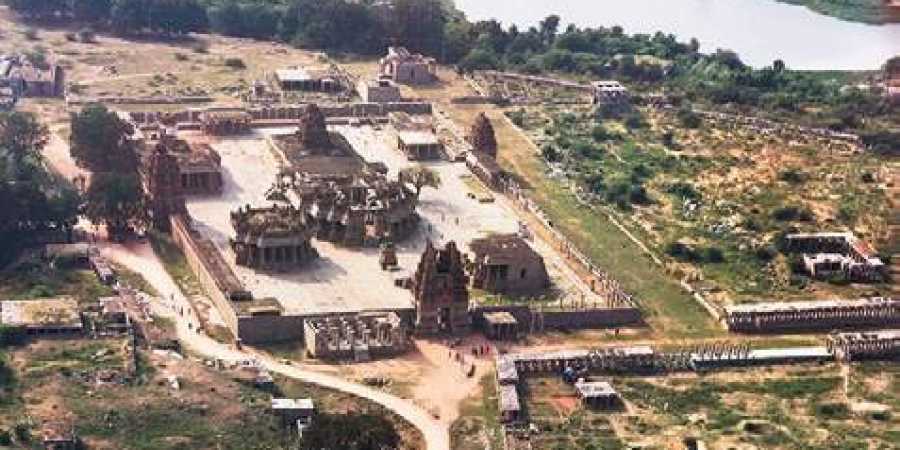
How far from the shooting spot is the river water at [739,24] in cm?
12888

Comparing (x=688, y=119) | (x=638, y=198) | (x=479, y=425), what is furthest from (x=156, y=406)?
(x=688, y=119)

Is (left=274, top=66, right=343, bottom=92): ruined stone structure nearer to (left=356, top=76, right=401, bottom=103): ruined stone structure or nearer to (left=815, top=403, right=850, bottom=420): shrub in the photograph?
(left=356, top=76, right=401, bottom=103): ruined stone structure

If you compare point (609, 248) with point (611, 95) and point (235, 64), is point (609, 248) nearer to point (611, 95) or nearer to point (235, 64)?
point (611, 95)

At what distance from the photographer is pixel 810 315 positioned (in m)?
73.9

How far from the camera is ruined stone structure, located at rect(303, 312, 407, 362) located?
67.9 meters

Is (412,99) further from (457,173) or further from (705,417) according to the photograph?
(705,417)

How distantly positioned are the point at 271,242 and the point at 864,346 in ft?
89.5

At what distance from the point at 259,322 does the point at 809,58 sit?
72.6m

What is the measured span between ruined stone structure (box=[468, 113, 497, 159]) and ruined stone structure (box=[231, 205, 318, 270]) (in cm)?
2126

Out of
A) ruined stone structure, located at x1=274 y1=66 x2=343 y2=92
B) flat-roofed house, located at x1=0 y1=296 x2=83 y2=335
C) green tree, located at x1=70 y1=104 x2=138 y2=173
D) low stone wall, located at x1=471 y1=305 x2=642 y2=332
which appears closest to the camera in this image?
flat-roofed house, located at x1=0 y1=296 x2=83 y2=335

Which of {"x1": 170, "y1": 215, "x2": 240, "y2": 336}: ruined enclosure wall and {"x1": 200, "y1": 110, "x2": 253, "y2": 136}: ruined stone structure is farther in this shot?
{"x1": 200, "y1": 110, "x2": 253, "y2": 136}: ruined stone structure

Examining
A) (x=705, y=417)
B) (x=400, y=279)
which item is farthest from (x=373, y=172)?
(x=705, y=417)

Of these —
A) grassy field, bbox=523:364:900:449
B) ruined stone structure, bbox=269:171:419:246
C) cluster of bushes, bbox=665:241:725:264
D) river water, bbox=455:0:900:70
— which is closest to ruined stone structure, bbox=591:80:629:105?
river water, bbox=455:0:900:70

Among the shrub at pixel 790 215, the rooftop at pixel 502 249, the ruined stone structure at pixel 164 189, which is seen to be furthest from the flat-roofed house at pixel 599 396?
the ruined stone structure at pixel 164 189
